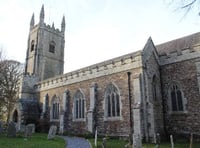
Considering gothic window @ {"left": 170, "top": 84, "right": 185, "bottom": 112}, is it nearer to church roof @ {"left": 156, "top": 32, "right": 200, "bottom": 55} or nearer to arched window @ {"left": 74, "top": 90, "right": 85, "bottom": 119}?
church roof @ {"left": 156, "top": 32, "right": 200, "bottom": 55}

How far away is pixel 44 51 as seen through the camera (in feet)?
118

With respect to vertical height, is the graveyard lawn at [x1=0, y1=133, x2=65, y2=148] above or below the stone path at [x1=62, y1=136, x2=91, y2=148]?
above

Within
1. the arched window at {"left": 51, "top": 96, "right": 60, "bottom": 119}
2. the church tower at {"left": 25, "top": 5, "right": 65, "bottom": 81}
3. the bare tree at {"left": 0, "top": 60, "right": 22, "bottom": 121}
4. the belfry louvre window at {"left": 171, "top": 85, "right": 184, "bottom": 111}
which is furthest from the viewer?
the church tower at {"left": 25, "top": 5, "right": 65, "bottom": 81}

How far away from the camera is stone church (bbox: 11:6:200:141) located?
1688cm

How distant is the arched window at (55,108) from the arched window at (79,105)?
362 centimetres

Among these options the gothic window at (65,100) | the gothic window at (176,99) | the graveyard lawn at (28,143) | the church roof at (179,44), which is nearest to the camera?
the graveyard lawn at (28,143)

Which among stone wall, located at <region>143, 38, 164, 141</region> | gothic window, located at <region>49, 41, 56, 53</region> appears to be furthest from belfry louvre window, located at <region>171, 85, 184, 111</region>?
gothic window, located at <region>49, 41, 56, 53</region>

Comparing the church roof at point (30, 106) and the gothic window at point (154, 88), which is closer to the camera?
the gothic window at point (154, 88)

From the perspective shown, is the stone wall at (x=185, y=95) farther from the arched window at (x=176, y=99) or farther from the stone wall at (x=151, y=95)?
the stone wall at (x=151, y=95)

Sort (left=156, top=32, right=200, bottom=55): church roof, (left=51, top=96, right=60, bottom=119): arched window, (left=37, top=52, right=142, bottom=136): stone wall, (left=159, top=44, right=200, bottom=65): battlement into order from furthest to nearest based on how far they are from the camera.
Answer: (left=51, top=96, right=60, bottom=119): arched window, (left=156, top=32, right=200, bottom=55): church roof, (left=37, top=52, right=142, bottom=136): stone wall, (left=159, top=44, right=200, bottom=65): battlement

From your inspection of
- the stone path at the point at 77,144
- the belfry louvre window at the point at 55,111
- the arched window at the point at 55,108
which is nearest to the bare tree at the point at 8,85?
the arched window at the point at 55,108

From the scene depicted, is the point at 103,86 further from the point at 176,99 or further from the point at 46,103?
the point at 46,103

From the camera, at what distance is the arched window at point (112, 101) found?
1903 cm

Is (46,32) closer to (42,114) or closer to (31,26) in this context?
(31,26)
